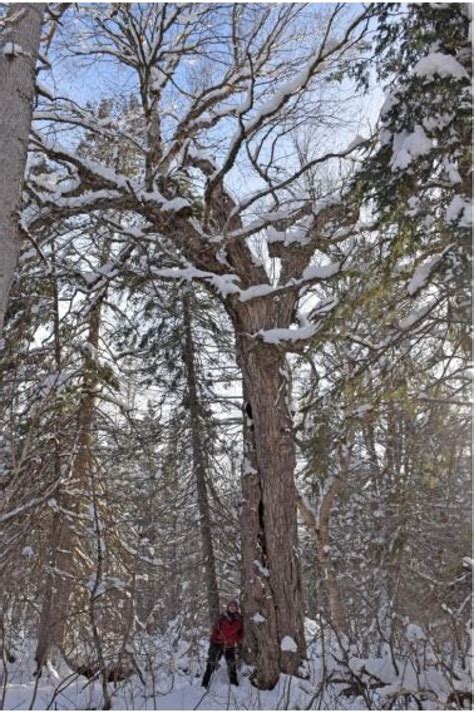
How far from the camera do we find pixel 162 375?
12.2 meters

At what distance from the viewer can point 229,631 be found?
7.45m

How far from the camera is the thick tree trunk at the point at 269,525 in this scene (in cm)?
691

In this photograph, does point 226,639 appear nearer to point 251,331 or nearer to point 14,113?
point 251,331

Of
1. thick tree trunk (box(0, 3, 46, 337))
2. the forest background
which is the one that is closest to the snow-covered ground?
the forest background

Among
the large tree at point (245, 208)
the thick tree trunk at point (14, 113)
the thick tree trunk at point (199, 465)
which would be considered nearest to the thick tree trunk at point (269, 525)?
the large tree at point (245, 208)

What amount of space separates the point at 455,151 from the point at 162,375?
8745mm

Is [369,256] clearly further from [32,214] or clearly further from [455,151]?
[32,214]

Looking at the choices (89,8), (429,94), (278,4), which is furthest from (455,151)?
(89,8)

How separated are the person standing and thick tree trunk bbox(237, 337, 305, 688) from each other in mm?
283

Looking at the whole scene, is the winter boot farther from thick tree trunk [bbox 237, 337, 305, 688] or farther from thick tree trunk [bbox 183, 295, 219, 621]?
thick tree trunk [bbox 183, 295, 219, 621]

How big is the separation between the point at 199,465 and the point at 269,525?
15.7 feet

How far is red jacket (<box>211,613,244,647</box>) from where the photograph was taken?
24.3ft

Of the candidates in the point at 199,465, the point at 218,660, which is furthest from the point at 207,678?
the point at 199,465

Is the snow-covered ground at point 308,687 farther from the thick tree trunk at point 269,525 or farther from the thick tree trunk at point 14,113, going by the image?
the thick tree trunk at point 14,113
